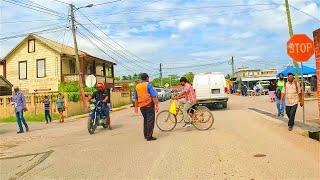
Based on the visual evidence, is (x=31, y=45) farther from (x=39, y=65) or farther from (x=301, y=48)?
(x=301, y=48)

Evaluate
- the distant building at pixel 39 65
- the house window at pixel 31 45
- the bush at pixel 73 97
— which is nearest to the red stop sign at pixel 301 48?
the bush at pixel 73 97

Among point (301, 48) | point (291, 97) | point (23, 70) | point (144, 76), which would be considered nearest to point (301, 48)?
point (301, 48)

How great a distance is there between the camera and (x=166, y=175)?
7.83 meters

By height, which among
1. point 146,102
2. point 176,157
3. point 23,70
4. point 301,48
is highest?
point 23,70

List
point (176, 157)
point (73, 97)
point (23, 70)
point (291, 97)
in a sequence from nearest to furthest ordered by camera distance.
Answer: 1. point (176, 157)
2. point (291, 97)
3. point (73, 97)
4. point (23, 70)

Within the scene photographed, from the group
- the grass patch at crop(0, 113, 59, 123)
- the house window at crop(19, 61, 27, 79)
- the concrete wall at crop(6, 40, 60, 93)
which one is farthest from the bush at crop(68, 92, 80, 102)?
the house window at crop(19, 61, 27, 79)

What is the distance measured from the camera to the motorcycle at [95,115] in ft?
51.7

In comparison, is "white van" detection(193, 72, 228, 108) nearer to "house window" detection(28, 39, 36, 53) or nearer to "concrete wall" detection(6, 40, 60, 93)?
"concrete wall" detection(6, 40, 60, 93)

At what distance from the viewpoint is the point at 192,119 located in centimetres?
1463

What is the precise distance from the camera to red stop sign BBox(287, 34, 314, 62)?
578 inches

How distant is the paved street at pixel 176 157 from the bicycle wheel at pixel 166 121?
48 cm

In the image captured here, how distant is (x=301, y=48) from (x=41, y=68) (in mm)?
37268

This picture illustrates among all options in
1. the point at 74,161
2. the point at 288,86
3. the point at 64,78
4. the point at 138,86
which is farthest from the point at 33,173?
the point at 64,78

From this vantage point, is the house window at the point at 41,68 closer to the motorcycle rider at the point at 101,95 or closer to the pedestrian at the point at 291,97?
the motorcycle rider at the point at 101,95
